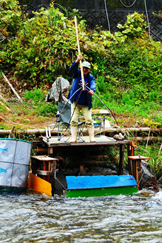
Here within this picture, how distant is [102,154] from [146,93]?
4.79 metres

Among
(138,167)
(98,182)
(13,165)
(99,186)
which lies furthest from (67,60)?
(99,186)

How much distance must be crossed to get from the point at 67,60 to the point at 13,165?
6363 millimetres

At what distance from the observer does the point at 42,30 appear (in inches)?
477

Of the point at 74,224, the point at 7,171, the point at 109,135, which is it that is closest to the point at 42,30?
the point at 109,135

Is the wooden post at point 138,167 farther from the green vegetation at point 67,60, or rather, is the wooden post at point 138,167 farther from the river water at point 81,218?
the green vegetation at point 67,60

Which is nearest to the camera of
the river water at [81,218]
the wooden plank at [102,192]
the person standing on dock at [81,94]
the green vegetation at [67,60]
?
the river water at [81,218]

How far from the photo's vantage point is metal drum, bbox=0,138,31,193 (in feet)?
→ 20.4

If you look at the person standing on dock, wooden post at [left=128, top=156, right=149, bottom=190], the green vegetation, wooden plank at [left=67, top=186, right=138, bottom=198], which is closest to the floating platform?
wooden plank at [left=67, top=186, right=138, bottom=198]

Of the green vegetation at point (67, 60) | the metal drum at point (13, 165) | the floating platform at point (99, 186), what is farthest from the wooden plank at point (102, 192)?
the green vegetation at point (67, 60)

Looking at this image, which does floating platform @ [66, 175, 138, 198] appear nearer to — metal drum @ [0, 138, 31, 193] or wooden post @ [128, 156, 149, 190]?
wooden post @ [128, 156, 149, 190]

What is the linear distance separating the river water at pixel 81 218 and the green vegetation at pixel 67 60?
476 centimetres

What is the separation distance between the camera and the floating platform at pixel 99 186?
618 centimetres

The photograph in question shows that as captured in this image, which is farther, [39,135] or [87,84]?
[39,135]

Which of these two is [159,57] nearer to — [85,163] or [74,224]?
[85,163]
